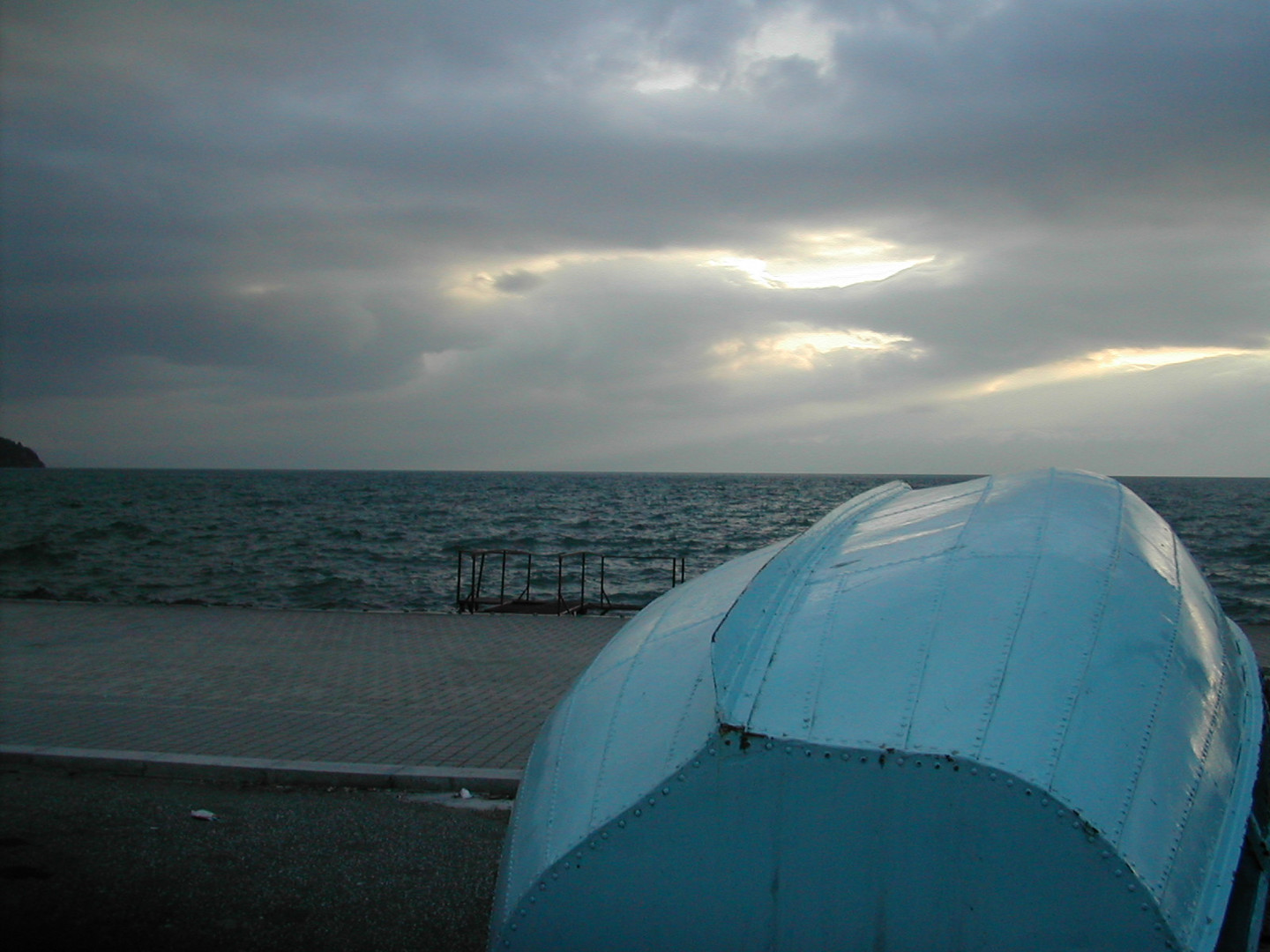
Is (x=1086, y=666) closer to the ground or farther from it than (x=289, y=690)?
farther from it

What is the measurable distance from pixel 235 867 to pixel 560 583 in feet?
43.6

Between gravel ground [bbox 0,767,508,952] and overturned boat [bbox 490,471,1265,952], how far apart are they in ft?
4.71

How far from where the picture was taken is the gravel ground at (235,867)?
14.5 ft

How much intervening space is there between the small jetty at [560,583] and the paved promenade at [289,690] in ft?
11.0

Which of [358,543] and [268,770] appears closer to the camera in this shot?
[268,770]

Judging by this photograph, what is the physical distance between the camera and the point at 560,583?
18438mm

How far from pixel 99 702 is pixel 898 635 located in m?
8.59

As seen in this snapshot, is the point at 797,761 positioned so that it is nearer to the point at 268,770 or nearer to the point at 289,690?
the point at 268,770

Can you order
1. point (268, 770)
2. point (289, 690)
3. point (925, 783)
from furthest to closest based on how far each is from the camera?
point (289, 690) → point (268, 770) → point (925, 783)

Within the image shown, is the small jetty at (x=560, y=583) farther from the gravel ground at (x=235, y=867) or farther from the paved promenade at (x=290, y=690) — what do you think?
the gravel ground at (x=235, y=867)

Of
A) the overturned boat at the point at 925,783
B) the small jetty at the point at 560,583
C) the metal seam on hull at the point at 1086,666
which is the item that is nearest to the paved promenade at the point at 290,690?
the small jetty at the point at 560,583

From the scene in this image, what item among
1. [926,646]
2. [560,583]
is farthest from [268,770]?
[560,583]

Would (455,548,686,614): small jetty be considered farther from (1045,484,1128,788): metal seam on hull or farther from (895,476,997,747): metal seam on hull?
(1045,484,1128,788): metal seam on hull

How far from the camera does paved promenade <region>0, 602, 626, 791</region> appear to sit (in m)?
7.06
